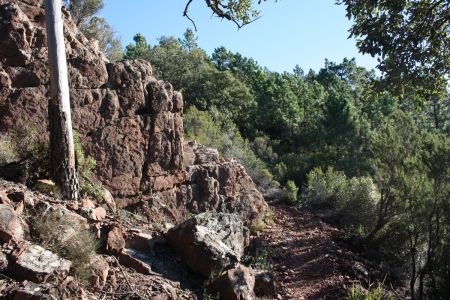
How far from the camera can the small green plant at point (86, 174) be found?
26.4 ft

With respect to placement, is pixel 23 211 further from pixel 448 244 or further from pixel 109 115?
pixel 448 244

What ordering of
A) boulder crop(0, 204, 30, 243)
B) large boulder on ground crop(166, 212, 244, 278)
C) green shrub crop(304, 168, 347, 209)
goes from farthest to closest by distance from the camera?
green shrub crop(304, 168, 347, 209) → large boulder on ground crop(166, 212, 244, 278) → boulder crop(0, 204, 30, 243)

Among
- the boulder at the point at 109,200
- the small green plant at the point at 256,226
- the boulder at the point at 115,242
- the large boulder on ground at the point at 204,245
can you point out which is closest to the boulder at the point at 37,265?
the boulder at the point at 115,242

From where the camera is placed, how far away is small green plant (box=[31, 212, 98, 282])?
542cm

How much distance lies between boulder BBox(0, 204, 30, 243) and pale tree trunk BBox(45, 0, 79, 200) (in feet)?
5.61

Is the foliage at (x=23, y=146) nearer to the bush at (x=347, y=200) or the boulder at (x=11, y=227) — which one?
the boulder at (x=11, y=227)

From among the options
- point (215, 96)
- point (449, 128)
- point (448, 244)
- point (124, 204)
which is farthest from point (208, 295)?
point (449, 128)

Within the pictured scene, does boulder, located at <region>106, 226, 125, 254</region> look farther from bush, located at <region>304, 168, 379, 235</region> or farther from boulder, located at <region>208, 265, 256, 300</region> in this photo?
bush, located at <region>304, 168, 379, 235</region>

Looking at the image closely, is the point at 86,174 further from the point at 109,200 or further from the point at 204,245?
the point at 204,245

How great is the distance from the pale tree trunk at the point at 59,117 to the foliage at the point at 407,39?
171 inches

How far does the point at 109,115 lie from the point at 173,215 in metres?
2.45

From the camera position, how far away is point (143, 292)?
5645 millimetres

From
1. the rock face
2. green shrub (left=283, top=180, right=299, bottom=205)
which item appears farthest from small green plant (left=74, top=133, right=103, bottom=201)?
green shrub (left=283, top=180, right=299, bottom=205)

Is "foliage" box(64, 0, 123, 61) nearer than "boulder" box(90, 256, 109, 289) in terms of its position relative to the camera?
No
